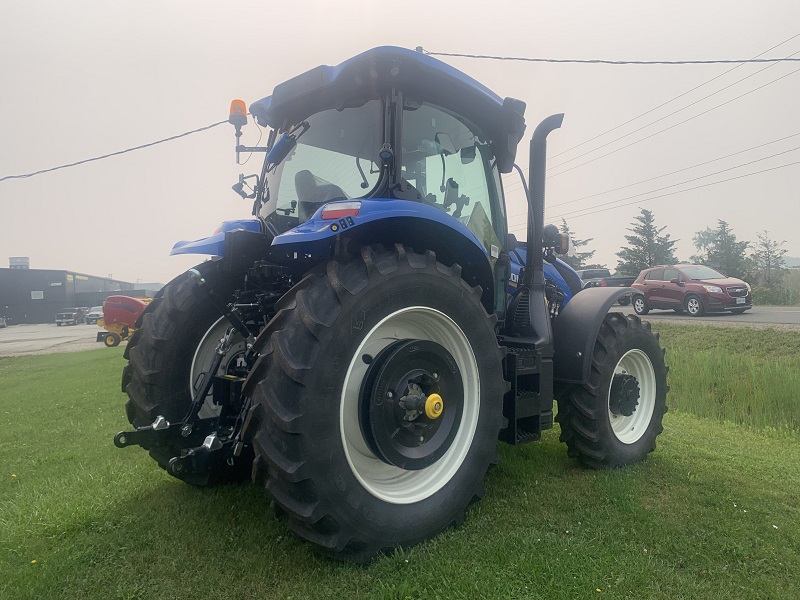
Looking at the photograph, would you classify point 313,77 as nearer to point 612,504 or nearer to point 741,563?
point 612,504

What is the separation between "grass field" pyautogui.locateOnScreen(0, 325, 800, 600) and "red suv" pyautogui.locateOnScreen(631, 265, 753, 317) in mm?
12226

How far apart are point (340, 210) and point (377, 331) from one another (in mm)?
636

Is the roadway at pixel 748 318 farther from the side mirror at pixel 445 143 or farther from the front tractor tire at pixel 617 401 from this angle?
the side mirror at pixel 445 143

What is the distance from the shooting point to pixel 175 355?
10.1ft

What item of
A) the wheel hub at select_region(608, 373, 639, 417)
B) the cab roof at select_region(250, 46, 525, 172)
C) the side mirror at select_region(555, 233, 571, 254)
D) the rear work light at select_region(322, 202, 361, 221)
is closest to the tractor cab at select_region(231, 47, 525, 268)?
the cab roof at select_region(250, 46, 525, 172)

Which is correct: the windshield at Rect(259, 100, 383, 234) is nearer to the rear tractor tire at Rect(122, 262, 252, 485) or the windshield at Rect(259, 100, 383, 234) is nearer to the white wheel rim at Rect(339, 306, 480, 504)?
the rear tractor tire at Rect(122, 262, 252, 485)

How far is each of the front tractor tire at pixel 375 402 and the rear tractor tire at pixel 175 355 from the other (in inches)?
38.3

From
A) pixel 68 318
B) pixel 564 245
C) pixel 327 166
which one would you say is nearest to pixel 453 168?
pixel 327 166

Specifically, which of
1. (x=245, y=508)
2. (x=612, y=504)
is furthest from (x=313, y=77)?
(x=612, y=504)

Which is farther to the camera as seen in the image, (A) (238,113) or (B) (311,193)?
(A) (238,113)

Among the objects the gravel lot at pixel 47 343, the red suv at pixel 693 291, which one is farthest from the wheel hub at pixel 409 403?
the gravel lot at pixel 47 343

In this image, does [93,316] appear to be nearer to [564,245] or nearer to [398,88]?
[564,245]

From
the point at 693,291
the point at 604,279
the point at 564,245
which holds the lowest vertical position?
the point at 693,291

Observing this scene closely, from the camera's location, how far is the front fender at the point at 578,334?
337 cm
